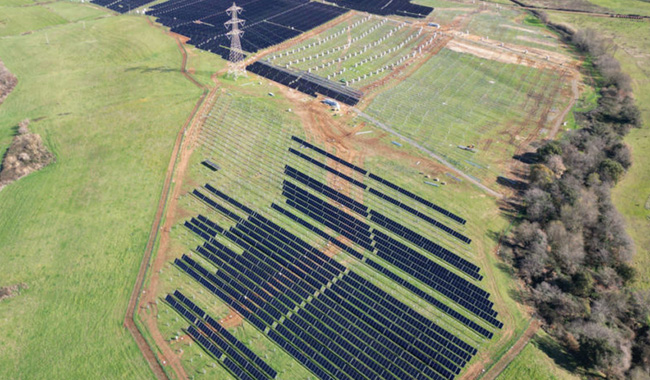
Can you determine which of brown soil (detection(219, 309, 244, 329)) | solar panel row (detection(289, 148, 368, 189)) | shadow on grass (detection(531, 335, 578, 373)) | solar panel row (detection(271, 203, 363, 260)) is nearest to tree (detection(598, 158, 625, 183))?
shadow on grass (detection(531, 335, 578, 373))

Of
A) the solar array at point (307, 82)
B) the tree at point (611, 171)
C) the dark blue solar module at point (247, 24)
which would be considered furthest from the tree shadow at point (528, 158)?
the dark blue solar module at point (247, 24)

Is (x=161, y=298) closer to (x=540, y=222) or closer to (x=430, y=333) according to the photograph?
(x=430, y=333)

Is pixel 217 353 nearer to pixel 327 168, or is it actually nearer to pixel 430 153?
pixel 327 168

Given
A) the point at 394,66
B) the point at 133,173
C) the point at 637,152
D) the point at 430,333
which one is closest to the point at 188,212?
the point at 133,173

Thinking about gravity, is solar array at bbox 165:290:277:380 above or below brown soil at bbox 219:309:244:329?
below

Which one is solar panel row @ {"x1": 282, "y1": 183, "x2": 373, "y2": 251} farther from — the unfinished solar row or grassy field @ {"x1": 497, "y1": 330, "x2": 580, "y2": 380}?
grassy field @ {"x1": 497, "y1": 330, "x2": 580, "y2": 380}

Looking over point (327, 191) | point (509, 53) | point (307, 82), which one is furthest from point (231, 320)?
point (509, 53)
